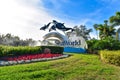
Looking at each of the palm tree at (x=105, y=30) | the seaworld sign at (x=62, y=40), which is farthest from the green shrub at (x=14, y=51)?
the palm tree at (x=105, y=30)

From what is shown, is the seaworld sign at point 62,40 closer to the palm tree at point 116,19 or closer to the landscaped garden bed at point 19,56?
the palm tree at point 116,19

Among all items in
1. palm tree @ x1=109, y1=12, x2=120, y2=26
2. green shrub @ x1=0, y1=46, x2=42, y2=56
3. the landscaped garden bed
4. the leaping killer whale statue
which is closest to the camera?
the landscaped garden bed

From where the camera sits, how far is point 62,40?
126 ft

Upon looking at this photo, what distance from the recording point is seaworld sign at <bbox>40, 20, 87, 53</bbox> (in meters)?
35.3

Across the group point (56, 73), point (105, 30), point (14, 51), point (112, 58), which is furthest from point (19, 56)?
point (105, 30)

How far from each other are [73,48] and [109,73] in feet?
77.0

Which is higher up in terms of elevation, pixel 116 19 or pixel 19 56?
pixel 116 19

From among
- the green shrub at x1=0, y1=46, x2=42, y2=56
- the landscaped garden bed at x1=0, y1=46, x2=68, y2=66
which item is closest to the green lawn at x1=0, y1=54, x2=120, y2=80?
the landscaped garden bed at x1=0, y1=46, x2=68, y2=66

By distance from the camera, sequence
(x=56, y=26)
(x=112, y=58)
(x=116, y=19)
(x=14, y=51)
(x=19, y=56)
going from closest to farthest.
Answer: (x=112, y=58), (x=19, y=56), (x=14, y=51), (x=116, y=19), (x=56, y=26)

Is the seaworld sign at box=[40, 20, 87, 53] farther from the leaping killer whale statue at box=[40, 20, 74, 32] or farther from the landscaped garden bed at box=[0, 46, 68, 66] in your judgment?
the landscaped garden bed at box=[0, 46, 68, 66]

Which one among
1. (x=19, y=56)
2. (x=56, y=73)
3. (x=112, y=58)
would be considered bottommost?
(x=56, y=73)

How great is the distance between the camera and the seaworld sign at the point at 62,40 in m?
35.3

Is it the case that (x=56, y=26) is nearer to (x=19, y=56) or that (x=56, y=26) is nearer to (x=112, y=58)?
(x=19, y=56)

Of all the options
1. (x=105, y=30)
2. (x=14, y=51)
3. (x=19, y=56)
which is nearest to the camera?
(x=19, y=56)
